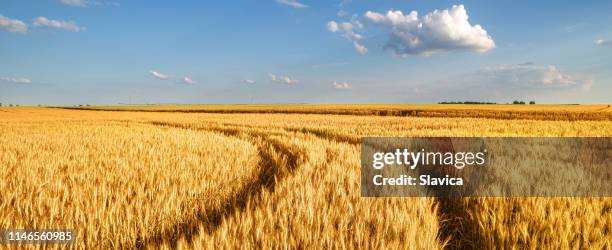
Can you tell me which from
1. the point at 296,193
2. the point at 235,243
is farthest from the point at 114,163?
the point at 235,243

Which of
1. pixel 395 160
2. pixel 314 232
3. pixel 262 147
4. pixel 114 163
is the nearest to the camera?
pixel 314 232

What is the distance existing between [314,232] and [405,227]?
0.64 meters

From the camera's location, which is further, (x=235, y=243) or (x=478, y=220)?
(x=478, y=220)

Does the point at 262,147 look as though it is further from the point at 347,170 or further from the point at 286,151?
the point at 347,170

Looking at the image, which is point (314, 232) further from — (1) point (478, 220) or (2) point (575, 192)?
(2) point (575, 192)

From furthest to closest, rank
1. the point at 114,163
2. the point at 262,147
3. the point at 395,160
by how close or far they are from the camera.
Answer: the point at 262,147
the point at 395,160
the point at 114,163

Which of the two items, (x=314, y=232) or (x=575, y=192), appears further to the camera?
(x=575, y=192)

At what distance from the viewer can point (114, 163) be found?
17.2 feet

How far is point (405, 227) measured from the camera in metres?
2.44

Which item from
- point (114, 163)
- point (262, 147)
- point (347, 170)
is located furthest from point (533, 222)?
point (262, 147)

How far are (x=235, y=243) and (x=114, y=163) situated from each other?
401 centimetres

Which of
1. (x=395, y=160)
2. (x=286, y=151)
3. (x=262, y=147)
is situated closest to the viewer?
(x=395, y=160)

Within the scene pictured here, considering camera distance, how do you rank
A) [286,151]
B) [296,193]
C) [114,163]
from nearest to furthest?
[296,193] < [114,163] < [286,151]

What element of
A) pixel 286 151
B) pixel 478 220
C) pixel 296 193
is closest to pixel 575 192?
pixel 478 220
